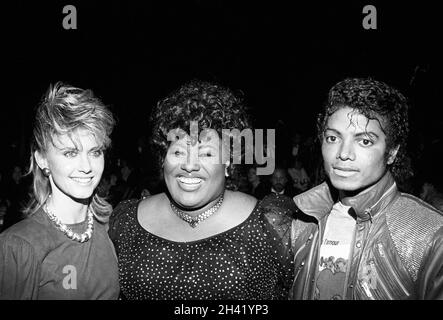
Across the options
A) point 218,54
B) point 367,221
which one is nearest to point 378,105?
point 367,221

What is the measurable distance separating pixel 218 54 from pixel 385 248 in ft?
28.7

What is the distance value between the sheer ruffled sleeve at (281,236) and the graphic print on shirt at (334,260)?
19 cm

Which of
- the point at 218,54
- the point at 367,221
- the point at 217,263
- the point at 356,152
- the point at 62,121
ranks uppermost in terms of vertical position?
the point at 218,54

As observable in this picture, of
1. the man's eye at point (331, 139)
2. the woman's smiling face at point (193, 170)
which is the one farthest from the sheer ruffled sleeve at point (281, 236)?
the man's eye at point (331, 139)

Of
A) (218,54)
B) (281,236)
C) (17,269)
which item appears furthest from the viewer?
(218,54)

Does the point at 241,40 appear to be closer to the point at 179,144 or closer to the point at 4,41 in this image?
the point at 4,41

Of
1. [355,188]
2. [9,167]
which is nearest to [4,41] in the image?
[9,167]

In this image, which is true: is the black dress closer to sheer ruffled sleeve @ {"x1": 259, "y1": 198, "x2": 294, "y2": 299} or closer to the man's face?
sheer ruffled sleeve @ {"x1": 259, "y1": 198, "x2": 294, "y2": 299}

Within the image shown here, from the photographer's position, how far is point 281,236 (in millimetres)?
2357

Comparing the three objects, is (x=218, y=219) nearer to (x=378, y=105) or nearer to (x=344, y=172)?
(x=344, y=172)

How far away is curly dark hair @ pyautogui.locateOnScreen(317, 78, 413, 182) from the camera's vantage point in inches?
86.1

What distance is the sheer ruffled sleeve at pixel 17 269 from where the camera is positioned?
201 cm

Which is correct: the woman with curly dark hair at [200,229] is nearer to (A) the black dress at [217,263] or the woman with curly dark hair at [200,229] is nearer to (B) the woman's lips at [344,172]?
(A) the black dress at [217,263]

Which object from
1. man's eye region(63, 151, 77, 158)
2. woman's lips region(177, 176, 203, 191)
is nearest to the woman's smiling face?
woman's lips region(177, 176, 203, 191)
